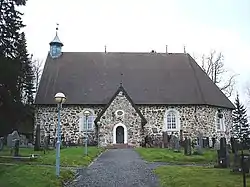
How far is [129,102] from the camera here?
31.1 meters

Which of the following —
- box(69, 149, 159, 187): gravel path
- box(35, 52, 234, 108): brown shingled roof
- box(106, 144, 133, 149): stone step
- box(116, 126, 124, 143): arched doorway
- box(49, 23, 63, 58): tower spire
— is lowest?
box(69, 149, 159, 187): gravel path

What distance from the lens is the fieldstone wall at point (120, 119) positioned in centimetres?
3108

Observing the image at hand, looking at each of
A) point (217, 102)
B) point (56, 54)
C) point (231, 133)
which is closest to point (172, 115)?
point (217, 102)

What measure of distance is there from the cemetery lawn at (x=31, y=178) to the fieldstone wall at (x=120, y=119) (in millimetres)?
18075

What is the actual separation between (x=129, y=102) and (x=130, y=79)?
5.13m

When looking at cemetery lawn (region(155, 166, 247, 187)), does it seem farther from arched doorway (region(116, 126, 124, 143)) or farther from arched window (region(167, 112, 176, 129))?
arched window (region(167, 112, 176, 129))

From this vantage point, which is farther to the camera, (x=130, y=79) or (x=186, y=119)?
(x=130, y=79)

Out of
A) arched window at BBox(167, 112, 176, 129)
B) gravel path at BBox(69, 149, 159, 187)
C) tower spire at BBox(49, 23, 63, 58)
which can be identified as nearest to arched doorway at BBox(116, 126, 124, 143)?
arched window at BBox(167, 112, 176, 129)

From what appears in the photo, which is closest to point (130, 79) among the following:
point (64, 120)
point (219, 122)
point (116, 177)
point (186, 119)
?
point (186, 119)

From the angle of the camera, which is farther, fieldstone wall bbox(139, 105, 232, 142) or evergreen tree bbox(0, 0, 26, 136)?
fieldstone wall bbox(139, 105, 232, 142)

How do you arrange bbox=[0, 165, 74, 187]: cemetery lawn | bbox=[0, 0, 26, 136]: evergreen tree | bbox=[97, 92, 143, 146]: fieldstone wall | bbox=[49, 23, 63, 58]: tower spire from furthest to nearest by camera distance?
bbox=[49, 23, 63, 58]: tower spire
bbox=[97, 92, 143, 146]: fieldstone wall
bbox=[0, 0, 26, 136]: evergreen tree
bbox=[0, 165, 74, 187]: cemetery lawn

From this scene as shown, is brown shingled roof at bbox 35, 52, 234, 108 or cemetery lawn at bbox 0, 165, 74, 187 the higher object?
brown shingled roof at bbox 35, 52, 234, 108

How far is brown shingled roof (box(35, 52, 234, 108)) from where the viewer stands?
1323 inches

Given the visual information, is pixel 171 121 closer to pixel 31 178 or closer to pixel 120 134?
pixel 120 134
